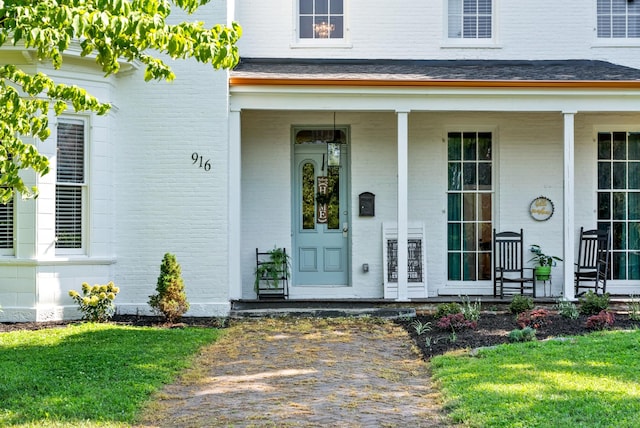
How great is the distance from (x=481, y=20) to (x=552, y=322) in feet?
19.3

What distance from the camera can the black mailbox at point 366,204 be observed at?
12.4 m

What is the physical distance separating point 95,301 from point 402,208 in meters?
4.44

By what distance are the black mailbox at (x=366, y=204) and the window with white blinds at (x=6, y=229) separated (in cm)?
517

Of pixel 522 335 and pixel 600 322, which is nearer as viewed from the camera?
pixel 522 335

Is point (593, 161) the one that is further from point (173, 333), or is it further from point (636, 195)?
point (173, 333)

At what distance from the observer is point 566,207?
446 inches

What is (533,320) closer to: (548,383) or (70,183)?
(548,383)

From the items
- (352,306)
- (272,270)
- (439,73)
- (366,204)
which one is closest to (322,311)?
(352,306)

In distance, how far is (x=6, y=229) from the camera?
33.5 ft

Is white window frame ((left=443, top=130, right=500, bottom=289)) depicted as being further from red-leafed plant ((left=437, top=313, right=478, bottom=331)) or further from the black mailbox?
red-leafed plant ((left=437, top=313, right=478, bottom=331))

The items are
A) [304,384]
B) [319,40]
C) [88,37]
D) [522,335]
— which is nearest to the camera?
[88,37]

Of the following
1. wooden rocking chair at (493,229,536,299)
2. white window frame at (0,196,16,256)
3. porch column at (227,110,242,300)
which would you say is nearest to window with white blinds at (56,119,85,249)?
white window frame at (0,196,16,256)

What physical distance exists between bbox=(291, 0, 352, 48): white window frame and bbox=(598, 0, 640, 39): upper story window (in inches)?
170

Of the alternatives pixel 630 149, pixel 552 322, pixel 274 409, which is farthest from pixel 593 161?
pixel 274 409
